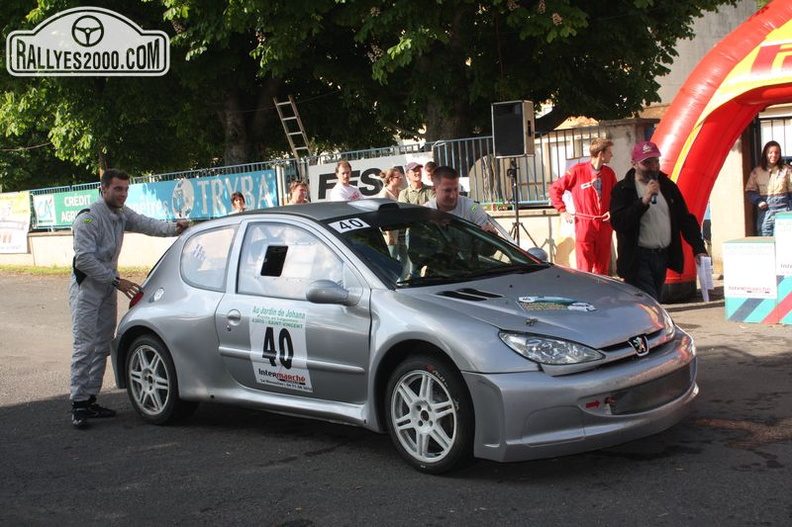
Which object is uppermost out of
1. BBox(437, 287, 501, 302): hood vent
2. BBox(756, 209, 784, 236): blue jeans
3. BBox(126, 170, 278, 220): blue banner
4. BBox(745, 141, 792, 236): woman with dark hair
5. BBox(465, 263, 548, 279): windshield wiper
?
BBox(126, 170, 278, 220): blue banner

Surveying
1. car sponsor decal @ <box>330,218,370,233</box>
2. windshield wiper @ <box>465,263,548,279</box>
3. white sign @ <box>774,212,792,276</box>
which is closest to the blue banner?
white sign @ <box>774,212,792,276</box>

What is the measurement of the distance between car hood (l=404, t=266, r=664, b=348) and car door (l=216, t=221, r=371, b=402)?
0.49m

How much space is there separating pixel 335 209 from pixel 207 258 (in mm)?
1035

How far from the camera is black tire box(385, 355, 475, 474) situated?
5309mm

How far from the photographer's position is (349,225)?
6438mm

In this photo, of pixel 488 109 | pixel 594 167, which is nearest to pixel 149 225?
pixel 594 167

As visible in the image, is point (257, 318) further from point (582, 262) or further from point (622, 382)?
point (582, 262)

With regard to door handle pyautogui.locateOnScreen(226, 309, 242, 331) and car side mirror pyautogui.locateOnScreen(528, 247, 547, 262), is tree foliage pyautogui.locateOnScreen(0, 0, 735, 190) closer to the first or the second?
car side mirror pyautogui.locateOnScreen(528, 247, 547, 262)

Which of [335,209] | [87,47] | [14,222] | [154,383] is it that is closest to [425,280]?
[335,209]

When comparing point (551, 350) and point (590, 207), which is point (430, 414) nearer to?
point (551, 350)

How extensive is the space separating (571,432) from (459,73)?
15492 millimetres

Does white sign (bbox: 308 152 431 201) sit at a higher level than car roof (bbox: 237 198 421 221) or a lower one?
higher

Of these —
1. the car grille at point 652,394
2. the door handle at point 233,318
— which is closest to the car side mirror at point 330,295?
the door handle at point 233,318

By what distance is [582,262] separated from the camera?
1158cm
